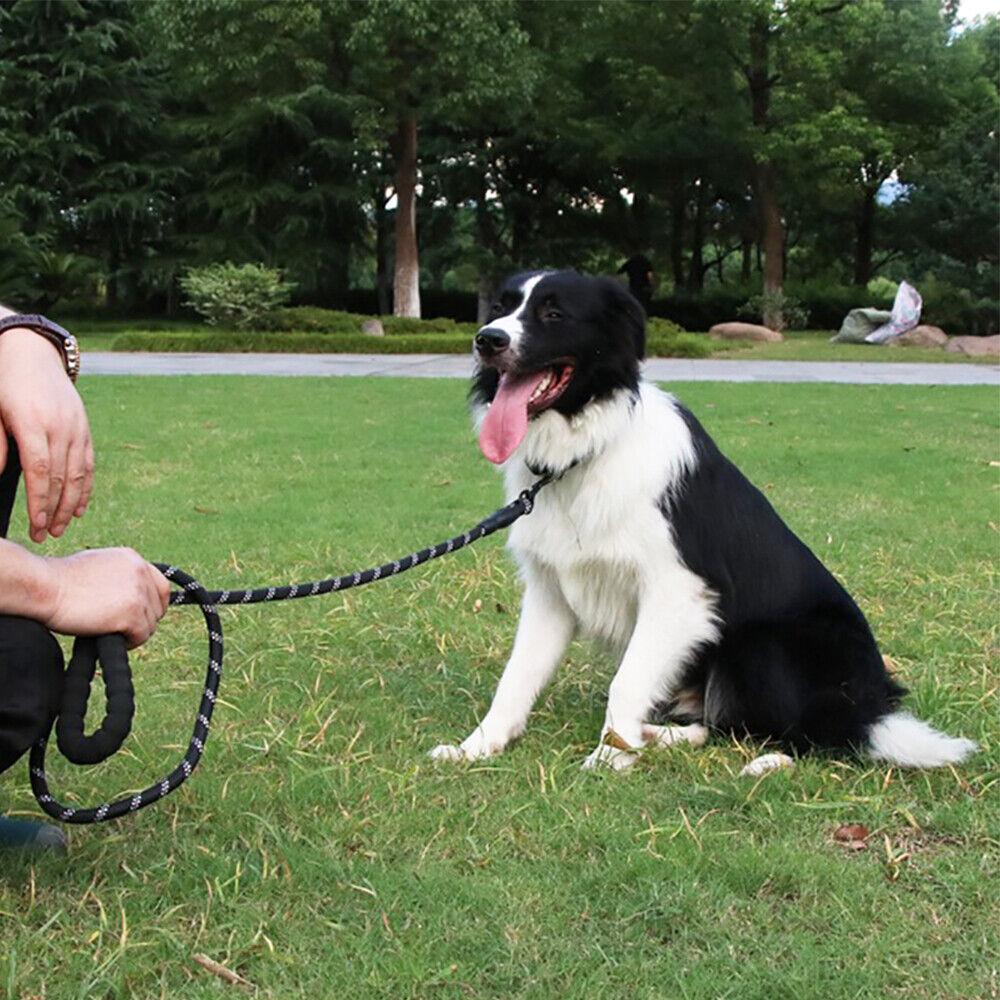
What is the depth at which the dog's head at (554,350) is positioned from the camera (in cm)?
305

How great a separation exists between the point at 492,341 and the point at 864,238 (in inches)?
1291

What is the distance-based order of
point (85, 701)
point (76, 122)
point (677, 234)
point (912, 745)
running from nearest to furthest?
point (85, 701), point (912, 745), point (76, 122), point (677, 234)

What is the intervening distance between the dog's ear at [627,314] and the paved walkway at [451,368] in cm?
1075

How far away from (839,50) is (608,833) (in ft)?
84.9

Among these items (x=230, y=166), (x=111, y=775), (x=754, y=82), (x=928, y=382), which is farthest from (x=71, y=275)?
(x=111, y=775)

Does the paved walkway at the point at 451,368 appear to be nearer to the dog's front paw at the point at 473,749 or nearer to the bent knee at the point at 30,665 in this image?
the dog's front paw at the point at 473,749

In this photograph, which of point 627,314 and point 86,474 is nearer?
point 86,474

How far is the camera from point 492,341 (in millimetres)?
3012

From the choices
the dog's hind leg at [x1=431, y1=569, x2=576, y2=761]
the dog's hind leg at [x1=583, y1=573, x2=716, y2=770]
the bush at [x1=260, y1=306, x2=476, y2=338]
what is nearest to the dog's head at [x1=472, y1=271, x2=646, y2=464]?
the dog's hind leg at [x1=431, y1=569, x2=576, y2=761]

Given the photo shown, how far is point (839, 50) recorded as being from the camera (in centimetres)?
2512

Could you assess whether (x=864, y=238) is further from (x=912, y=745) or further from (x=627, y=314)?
(x=912, y=745)

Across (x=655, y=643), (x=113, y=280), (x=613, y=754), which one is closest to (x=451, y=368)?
(x=655, y=643)

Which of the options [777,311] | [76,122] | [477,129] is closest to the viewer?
[777,311]

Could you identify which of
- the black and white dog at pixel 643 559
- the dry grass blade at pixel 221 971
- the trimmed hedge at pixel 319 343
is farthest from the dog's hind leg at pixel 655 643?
the trimmed hedge at pixel 319 343
